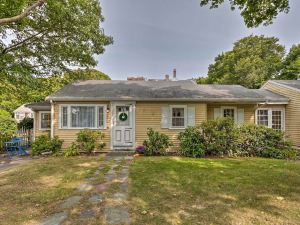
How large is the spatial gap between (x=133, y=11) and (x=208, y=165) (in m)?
11.6

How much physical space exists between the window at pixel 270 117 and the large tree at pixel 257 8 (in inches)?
244

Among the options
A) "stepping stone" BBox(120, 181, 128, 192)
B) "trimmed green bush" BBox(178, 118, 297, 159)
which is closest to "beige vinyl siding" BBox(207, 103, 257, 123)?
"trimmed green bush" BBox(178, 118, 297, 159)

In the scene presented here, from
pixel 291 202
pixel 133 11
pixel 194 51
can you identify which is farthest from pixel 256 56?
pixel 291 202

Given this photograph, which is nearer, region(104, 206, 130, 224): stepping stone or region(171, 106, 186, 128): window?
region(104, 206, 130, 224): stepping stone

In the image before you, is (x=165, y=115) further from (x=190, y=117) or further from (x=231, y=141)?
(x=231, y=141)

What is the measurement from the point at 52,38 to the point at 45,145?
6429mm

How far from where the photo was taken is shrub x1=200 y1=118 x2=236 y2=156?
30.7 ft

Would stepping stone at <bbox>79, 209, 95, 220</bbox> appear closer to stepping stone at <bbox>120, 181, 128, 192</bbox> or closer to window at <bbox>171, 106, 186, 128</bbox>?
stepping stone at <bbox>120, 181, 128, 192</bbox>

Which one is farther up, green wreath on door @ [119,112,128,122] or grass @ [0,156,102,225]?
green wreath on door @ [119,112,128,122]

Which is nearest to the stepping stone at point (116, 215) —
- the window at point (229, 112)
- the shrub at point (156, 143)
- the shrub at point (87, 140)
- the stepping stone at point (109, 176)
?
the stepping stone at point (109, 176)

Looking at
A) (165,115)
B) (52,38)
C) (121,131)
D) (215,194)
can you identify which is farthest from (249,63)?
(215,194)

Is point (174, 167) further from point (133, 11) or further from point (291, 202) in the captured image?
point (133, 11)

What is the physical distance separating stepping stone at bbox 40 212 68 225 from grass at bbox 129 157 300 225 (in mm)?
1162

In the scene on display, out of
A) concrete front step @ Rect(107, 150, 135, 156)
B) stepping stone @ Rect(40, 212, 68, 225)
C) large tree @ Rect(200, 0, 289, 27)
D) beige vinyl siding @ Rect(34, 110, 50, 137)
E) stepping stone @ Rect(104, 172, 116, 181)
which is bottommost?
concrete front step @ Rect(107, 150, 135, 156)
